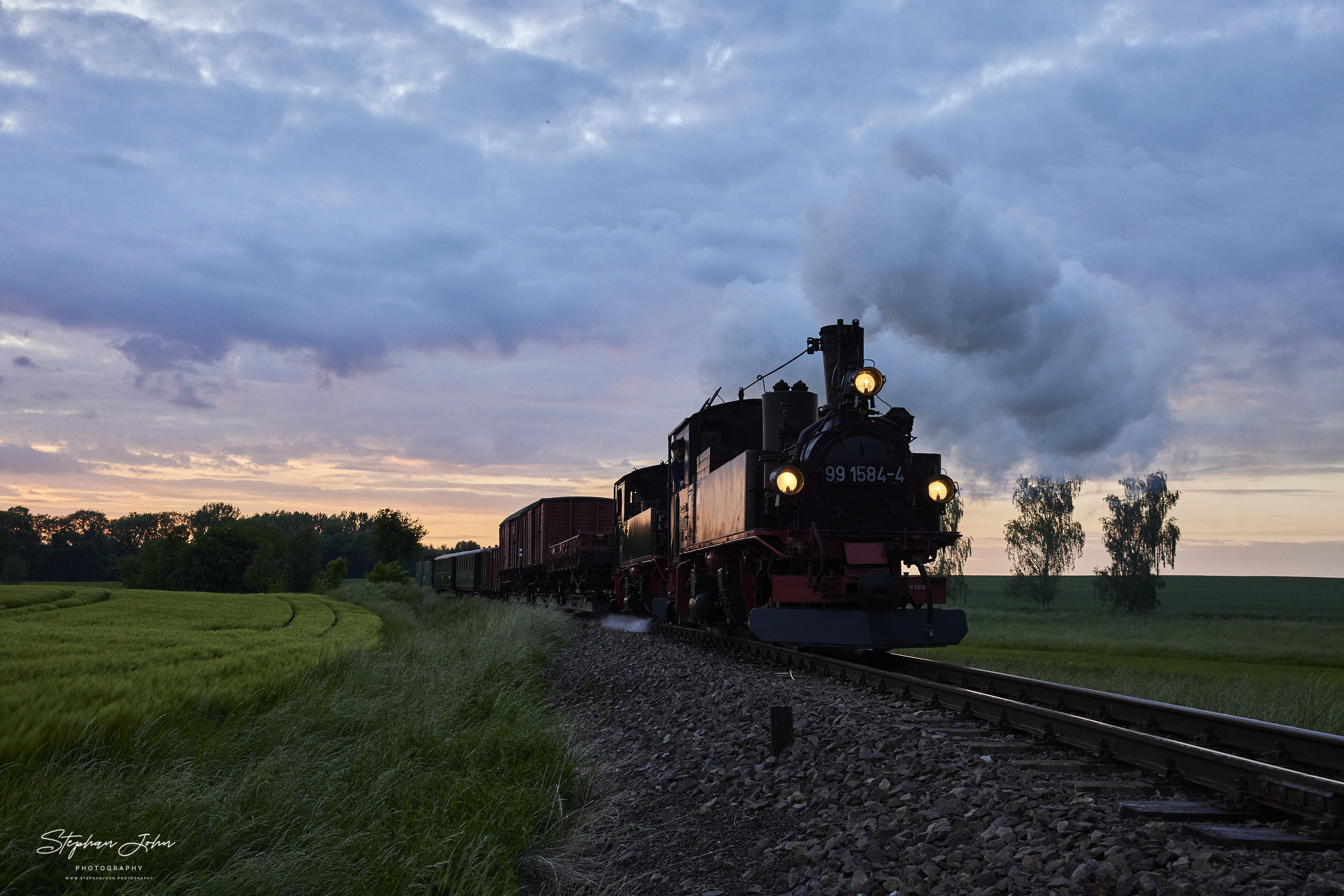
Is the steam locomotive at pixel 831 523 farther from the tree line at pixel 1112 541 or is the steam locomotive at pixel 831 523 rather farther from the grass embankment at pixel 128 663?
the tree line at pixel 1112 541

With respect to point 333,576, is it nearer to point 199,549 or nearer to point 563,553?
point 199,549

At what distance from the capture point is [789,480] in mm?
11273

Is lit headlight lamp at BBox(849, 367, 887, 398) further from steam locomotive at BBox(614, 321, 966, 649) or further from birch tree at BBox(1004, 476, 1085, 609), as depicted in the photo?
birch tree at BBox(1004, 476, 1085, 609)

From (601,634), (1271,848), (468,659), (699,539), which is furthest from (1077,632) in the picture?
(1271,848)

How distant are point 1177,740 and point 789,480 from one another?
17.3 feet

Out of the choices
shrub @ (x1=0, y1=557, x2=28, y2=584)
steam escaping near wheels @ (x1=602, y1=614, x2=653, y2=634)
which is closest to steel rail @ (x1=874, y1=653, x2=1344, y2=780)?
steam escaping near wheels @ (x1=602, y1=614, x2=653, y2=634)

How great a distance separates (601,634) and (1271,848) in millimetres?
16393

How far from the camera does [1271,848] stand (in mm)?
4375

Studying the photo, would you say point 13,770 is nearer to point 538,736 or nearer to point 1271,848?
point 538,736

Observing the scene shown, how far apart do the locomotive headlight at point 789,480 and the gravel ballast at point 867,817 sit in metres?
2.48

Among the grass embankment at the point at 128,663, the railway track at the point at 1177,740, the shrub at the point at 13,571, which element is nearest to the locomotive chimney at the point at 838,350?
the railway track at the point at 1177,740

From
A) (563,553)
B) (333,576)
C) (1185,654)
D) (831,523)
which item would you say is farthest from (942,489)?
(333,576)

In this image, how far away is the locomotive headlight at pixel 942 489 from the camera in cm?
1189

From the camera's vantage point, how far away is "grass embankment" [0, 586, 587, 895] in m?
4.33
